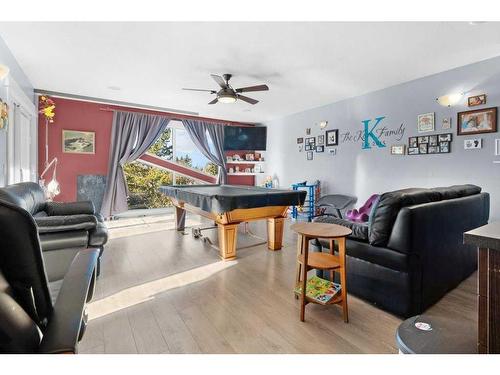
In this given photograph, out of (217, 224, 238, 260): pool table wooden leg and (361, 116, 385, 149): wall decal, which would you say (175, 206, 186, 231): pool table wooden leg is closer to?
(217, 224, 238, 260): pool table wooden leg

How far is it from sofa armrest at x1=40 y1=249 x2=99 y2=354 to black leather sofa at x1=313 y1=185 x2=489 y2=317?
190 cm

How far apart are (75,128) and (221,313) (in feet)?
16.4

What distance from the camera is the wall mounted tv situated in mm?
6887

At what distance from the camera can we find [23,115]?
4.10 m

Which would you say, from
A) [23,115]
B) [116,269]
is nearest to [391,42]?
[116,269]

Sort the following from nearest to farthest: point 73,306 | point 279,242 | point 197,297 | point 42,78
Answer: point 73,306, point 197,297, point 279,242, point 42,78

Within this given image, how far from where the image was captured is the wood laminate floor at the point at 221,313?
170cm

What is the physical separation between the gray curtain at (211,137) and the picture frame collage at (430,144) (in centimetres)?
436

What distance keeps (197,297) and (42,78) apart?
413 cm

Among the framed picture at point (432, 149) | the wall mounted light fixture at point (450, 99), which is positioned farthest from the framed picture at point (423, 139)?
the wall mounted light fixture at point (450, 99)

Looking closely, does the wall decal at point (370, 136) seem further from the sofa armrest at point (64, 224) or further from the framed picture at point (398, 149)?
the sofa armrest at point (64, 224)

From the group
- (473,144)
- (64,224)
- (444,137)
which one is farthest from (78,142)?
(473,144)

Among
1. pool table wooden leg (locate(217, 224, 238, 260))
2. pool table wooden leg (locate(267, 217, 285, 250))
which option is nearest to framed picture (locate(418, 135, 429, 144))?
pool table wooden leg (locate(267, 217, 285, 250))
